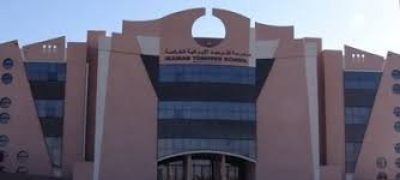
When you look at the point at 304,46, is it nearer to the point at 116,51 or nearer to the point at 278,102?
the point at 278,102

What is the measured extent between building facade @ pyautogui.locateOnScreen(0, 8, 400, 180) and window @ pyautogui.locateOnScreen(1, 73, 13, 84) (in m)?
0.11

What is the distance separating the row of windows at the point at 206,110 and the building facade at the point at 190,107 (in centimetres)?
8

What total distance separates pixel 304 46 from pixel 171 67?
11290 millimetres

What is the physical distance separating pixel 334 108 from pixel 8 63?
2786cm

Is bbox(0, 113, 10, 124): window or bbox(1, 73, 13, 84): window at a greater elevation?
bbox(1, 73, 13, 84): window

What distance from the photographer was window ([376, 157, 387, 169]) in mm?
66250

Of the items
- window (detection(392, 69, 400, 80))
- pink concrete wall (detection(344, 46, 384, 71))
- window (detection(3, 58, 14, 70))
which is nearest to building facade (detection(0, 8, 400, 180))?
pink concrete wall (detection(344, 46, 384, 71))

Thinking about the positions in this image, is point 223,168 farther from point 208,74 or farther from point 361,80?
point 361,80

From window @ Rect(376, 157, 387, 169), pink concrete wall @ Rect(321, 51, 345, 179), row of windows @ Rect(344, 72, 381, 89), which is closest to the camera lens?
pink concrete wall @ Rect(321, 51, 345, 179)

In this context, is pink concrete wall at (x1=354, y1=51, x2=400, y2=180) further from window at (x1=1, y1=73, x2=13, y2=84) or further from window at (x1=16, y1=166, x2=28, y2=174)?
window at (x1=1, y1=73, x2=13, y2=84)

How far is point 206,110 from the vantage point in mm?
64062

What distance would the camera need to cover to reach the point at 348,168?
65.4 meters

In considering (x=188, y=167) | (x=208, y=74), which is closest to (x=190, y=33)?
(x=208, y=74)

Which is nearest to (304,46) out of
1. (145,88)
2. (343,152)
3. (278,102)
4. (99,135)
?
(278,102)
